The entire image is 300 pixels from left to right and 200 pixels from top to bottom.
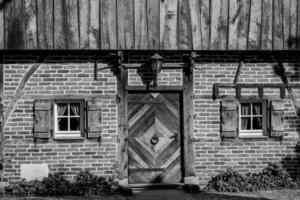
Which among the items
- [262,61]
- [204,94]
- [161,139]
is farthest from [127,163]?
[262,61]

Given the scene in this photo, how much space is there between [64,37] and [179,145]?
344 centimetres

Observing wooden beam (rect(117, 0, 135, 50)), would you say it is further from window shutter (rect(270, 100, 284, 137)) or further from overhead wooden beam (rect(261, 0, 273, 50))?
window shutter (rect(270, 100, 284, 137))

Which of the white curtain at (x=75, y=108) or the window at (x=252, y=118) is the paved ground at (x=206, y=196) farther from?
the white curtain at (x=75, y=108)

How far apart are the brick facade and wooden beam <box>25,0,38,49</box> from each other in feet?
1.39

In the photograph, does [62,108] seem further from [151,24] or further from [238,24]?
[238,24]

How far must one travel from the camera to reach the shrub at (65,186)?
31.2 ft

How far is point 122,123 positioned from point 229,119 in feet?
7.76

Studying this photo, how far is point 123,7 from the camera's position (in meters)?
9.92

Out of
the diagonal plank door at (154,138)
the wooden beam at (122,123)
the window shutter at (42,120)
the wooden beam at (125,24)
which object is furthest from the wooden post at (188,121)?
the window shutter at (42,120)

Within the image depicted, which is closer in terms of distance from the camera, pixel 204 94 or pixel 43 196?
pixel 43 196

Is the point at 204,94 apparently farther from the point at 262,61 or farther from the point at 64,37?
the point at 64,37

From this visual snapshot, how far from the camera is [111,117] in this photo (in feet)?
33.0

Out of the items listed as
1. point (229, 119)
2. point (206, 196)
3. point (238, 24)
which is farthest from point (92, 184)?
point (238, 24)

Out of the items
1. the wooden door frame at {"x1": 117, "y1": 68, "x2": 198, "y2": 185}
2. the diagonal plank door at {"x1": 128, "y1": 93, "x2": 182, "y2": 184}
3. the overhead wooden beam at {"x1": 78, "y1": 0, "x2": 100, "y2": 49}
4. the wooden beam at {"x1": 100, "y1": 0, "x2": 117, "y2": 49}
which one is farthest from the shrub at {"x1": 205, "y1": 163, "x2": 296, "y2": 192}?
the overhead wooden beam at {"x1": 78, "y1": 0, "x2": 100, "y2": 49}
